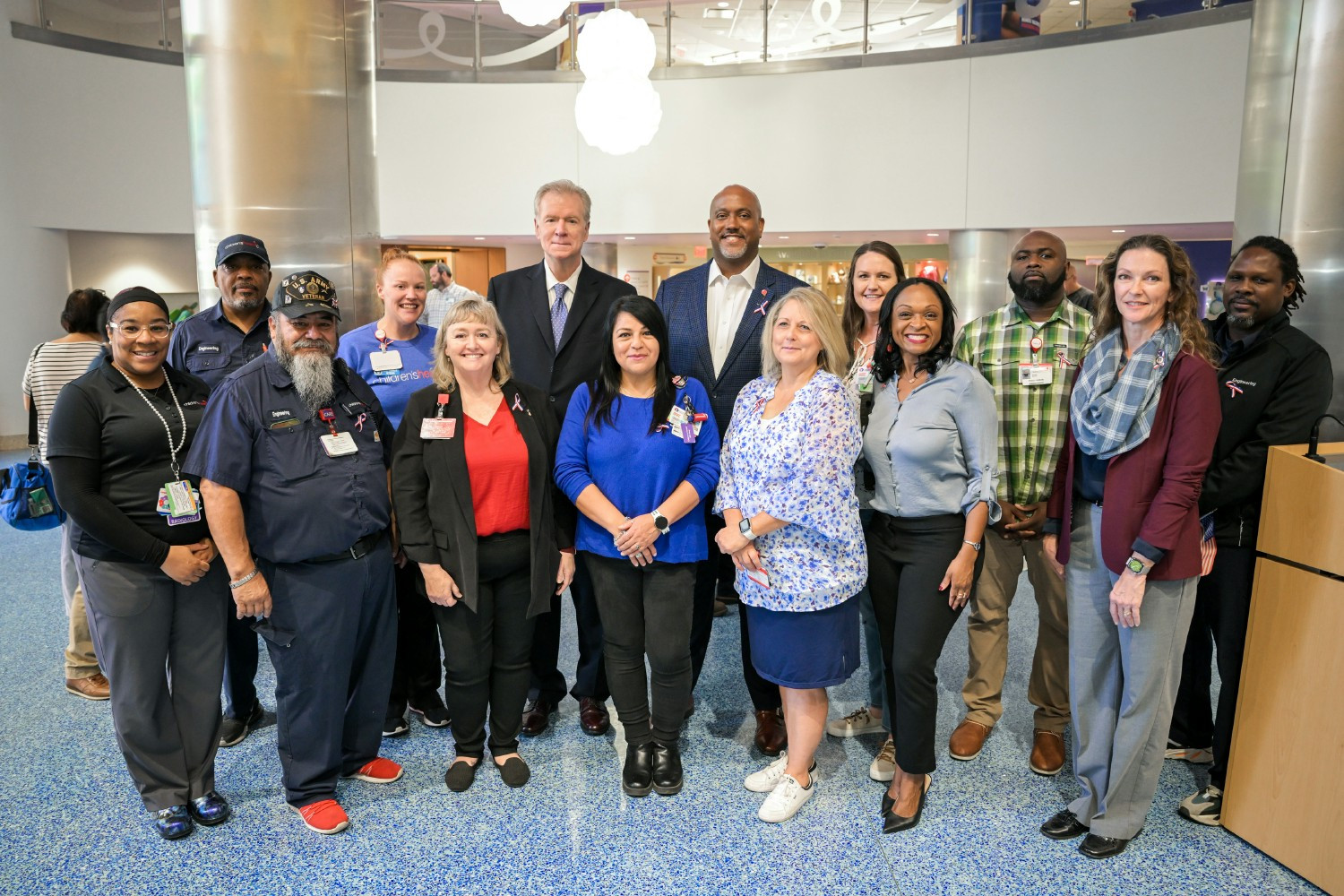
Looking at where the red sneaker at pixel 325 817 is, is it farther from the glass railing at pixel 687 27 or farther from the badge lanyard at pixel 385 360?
the glass railing at pixel 687 27

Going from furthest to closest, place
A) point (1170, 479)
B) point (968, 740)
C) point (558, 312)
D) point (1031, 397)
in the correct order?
point (558, 312), point (968, 740), point (1031, 397), point (1170, 479)

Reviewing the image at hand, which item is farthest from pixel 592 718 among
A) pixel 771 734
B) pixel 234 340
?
pixel 234 340

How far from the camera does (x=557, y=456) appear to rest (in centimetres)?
299

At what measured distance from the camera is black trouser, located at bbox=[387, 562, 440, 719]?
340 centimetres

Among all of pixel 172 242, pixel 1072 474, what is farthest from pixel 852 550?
pixel 172 242

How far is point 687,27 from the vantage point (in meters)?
10.2

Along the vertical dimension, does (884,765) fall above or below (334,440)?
below

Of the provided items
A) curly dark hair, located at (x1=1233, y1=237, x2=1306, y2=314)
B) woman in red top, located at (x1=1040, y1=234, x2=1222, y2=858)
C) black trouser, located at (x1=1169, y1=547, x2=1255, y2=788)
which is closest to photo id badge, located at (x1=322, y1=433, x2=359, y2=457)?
woman in red top, located at (x1=1040, y1=234, x2=1222, y2=858)

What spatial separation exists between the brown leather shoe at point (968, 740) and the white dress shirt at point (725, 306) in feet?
5.67

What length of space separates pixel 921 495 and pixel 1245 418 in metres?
1.07

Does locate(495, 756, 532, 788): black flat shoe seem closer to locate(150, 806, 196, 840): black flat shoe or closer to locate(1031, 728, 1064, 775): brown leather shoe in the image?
locate(150, 806, 196, 840): black flat shoe

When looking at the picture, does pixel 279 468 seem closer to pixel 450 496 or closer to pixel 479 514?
pixel 450 496

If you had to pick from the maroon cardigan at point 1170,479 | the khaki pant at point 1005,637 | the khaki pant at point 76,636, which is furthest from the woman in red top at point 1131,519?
the khaki pant at point 76,636

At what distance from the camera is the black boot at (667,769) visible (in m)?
3.03
